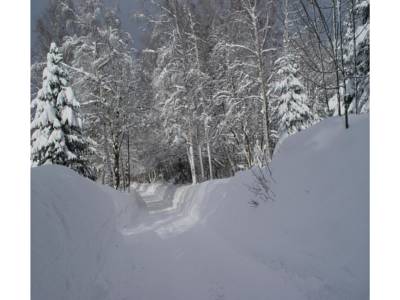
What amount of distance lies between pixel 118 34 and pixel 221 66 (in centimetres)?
628

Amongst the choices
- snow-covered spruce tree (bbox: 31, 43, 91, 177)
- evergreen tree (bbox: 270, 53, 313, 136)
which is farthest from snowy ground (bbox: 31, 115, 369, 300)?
evergreen tree (bbox: 270, 53, 313, 136)

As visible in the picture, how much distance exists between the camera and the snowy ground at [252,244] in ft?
11.8

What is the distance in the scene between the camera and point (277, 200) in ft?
20.0

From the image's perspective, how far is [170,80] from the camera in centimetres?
1666

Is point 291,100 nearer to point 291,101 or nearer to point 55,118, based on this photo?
point 291,101

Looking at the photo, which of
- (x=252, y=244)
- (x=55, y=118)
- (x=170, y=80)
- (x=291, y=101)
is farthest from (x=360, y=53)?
(x=55, y=118)

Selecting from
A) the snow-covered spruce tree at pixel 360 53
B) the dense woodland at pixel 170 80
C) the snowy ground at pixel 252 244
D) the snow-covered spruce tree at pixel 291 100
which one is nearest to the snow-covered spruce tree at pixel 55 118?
the dense woodland at pixel 170 80

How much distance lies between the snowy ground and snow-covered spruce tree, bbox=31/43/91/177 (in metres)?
5.95

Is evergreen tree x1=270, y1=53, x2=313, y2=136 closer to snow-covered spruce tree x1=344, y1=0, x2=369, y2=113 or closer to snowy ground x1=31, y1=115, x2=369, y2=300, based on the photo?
snow-covered spruce tree x1=344, y1=0, x2=369, y2=113

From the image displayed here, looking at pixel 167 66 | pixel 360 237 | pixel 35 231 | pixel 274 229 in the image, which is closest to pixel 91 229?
pixel 35 231

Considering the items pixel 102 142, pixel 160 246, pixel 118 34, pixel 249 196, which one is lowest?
pixel 160 246

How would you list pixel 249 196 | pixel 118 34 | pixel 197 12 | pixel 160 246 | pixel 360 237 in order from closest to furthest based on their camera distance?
pixel 360 237, pixel 160 246, pixel 249 196, pixel 118 34, pixel 197 12

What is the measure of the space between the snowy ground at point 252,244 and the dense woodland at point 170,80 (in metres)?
4.69
